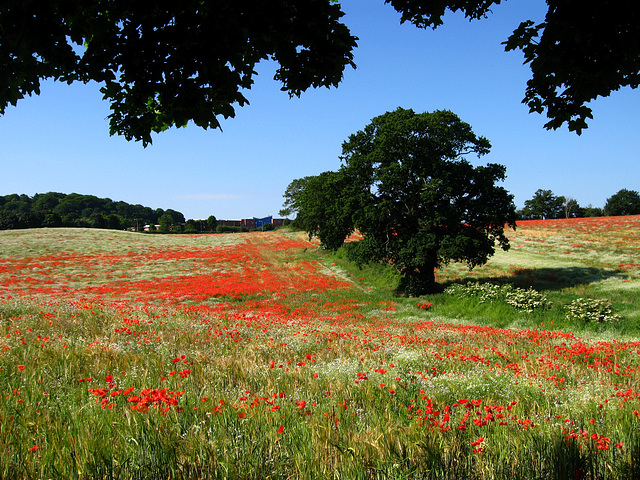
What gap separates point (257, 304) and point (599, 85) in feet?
74.8

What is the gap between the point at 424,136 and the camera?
1030 inches

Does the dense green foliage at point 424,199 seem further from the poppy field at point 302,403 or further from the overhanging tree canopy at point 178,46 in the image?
the overhanging tree canopy at point 178,46

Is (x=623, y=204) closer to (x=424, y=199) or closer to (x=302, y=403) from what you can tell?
(x=424, y=199)

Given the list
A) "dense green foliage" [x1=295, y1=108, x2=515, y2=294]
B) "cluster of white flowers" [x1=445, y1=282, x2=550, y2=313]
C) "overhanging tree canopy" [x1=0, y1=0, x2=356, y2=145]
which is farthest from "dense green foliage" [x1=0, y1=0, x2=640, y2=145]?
"dense green foliage" [x1=295, y1=108, x2=515, y2=294]

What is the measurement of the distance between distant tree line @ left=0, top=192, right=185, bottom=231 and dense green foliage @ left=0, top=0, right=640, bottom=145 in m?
98.4

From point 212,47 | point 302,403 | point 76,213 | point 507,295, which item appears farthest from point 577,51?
point 76,213

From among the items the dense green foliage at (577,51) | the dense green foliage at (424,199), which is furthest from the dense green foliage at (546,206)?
the dense green foliage at (577,51)

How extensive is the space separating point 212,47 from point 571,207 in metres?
125

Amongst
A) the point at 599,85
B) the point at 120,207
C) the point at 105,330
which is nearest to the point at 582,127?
the point at 599,85

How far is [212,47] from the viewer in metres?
3.62

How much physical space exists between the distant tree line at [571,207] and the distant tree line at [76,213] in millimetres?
108391

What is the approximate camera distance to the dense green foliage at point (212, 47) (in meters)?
3.53

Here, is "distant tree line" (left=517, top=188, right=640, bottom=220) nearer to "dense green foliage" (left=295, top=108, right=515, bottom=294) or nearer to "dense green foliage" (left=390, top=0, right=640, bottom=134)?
"dense green foliage" (left=295, top=108, right=515, bottom=294)

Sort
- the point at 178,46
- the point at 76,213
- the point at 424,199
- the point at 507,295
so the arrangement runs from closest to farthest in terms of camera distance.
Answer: the point at 178,46 < the point at 507,295 < the point at 424,199 < the point at 76,213
